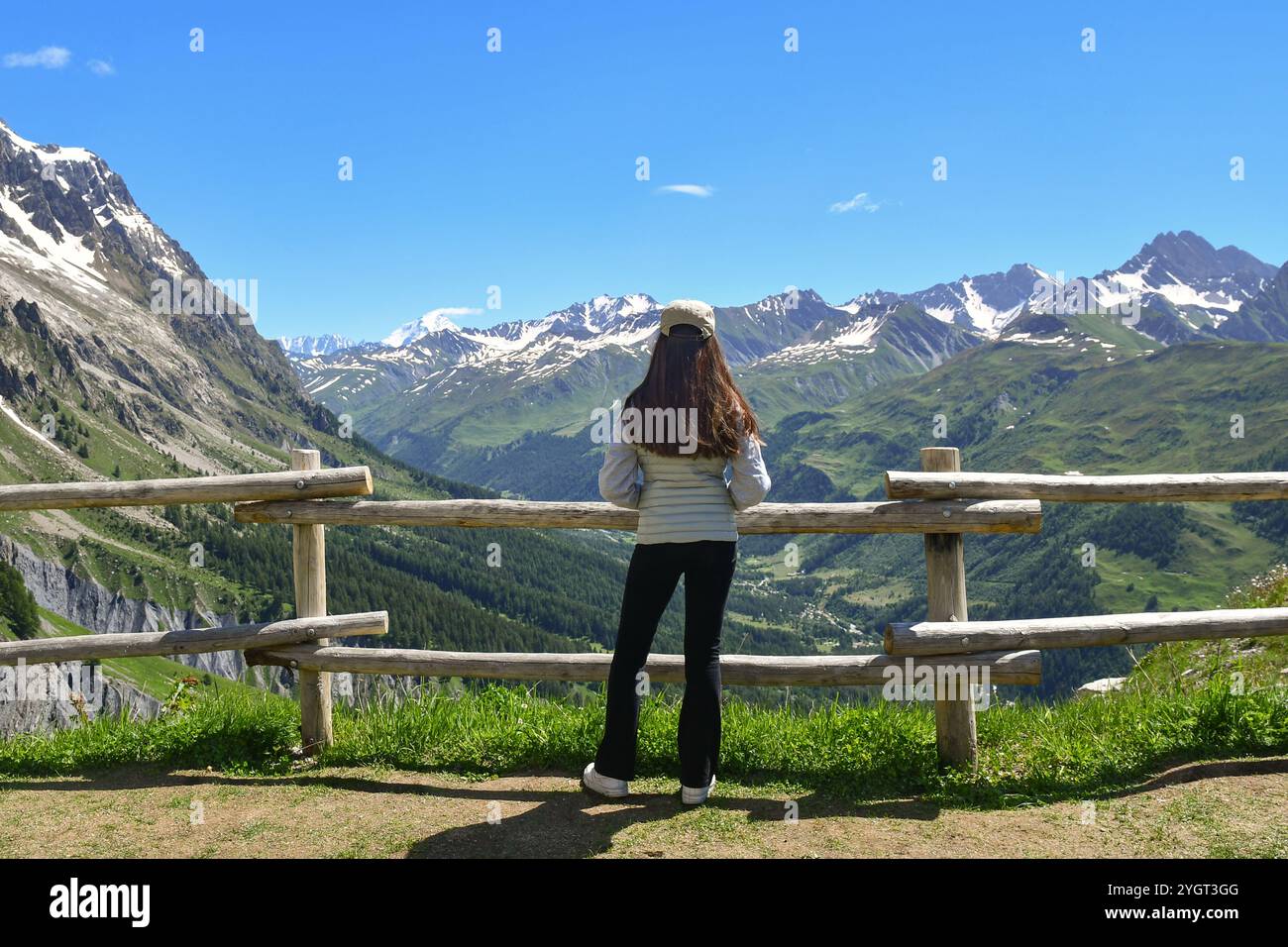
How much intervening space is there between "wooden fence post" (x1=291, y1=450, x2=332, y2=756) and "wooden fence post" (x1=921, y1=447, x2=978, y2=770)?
5.42 meters

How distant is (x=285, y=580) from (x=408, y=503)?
193 m

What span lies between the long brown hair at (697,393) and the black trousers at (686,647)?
71cm

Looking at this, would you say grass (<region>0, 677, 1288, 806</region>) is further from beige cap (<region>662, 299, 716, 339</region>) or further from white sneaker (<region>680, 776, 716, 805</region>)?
beige cap (<region>662, 299, 716, 339</region>)

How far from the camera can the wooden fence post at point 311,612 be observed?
8258mm

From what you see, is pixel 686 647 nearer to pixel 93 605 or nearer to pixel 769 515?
pixel 769 515

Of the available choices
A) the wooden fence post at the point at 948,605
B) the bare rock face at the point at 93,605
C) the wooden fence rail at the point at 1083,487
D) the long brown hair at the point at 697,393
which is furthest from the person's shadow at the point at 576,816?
the bare rock face at the point at 93,605

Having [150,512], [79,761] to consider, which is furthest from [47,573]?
[79,761]

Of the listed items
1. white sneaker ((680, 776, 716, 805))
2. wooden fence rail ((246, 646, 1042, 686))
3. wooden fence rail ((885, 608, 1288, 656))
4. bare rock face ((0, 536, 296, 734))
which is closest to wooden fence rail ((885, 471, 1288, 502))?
wooden fence rail ((885, 608, 1288, 656))

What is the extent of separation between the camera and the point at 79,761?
8.19 m

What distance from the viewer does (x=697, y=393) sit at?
6.19 meters

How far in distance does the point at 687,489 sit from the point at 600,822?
2480mm

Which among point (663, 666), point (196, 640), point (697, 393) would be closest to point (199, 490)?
point (196, 640)
